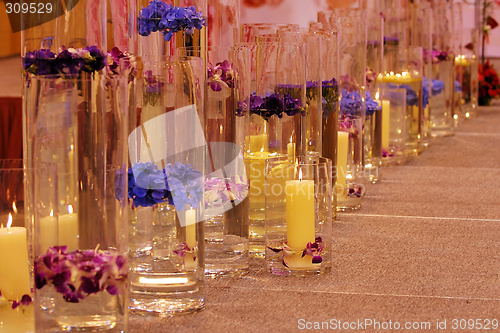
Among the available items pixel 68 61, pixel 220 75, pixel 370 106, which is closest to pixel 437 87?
pixel 370 106

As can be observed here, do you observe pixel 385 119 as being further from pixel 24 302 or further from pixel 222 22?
pixel 24 302

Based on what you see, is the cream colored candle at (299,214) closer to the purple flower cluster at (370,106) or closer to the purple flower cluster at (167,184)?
the purple flower cluster at (167,184)

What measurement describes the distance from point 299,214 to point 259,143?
18cm

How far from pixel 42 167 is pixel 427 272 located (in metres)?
0.59

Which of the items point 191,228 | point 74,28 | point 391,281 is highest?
point 74,28

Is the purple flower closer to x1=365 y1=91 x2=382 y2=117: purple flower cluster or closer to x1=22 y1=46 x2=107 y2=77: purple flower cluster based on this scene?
x1=22 y1=46 x2=107 y2=77: purple flower cluster

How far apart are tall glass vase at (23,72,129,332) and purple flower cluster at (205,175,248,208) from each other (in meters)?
0.31

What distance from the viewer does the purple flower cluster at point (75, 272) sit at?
78 cm

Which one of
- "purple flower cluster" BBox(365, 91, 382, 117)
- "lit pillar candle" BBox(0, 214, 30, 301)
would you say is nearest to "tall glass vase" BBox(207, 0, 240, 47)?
"lit pillar candle" BBox(0, 214, 30, 301)

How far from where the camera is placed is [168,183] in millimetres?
939

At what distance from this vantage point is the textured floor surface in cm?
93

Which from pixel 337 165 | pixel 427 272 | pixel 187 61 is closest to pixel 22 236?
pixel 187 61

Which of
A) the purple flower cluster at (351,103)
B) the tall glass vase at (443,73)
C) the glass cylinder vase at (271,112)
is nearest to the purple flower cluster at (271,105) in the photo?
the glass cylinder vase at (271,112)

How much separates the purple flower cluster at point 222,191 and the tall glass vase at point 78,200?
1.01ft
